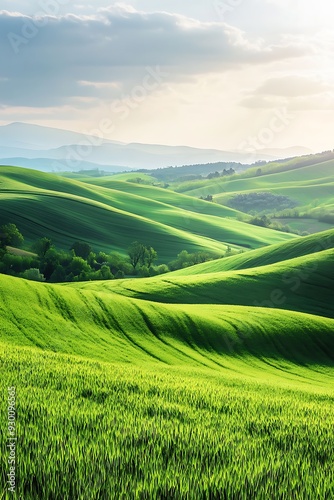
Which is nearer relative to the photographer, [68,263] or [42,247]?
[68,263]

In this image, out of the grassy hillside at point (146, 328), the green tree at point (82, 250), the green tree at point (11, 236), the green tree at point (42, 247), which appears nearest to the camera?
the grassy hillside at point (146, 328)

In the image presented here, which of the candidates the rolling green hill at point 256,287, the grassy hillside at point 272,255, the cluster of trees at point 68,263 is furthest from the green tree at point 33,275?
the grassy hillside at point 272,255

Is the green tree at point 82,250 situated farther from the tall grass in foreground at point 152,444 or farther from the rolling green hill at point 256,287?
the tall grass in foreground at point 152,444

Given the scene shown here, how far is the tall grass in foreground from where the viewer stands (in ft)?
21.0

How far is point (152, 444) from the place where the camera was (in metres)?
8.45

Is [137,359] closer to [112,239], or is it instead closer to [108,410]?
[108,410]

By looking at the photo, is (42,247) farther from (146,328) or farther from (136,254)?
(146,328)

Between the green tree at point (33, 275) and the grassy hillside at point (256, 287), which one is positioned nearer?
the grassy hillside at point (256, 287)

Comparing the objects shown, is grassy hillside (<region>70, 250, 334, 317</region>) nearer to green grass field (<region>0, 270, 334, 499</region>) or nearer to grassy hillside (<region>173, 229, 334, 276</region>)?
grassy hillside (<region>173, 229, 334, 276</region>)

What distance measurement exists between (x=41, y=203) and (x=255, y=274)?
119679 mm

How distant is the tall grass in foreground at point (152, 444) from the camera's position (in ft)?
21.0

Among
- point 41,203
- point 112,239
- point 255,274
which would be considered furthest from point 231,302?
point 41,203

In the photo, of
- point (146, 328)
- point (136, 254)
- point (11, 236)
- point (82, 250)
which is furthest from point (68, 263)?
point (146, 328)

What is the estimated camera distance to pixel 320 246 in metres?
139
